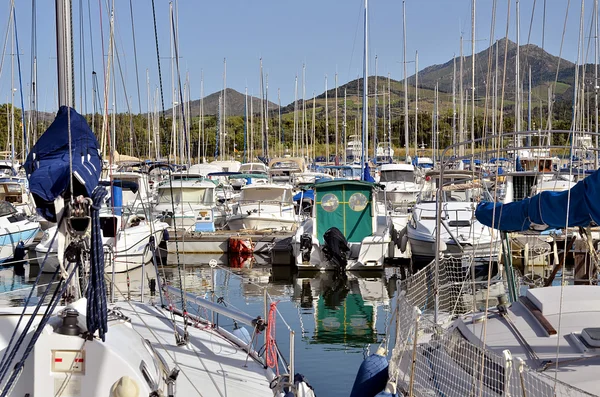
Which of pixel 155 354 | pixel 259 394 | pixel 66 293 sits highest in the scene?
pixel 66 293

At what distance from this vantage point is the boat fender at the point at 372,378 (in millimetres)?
8305

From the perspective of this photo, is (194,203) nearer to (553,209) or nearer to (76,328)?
(553,209)

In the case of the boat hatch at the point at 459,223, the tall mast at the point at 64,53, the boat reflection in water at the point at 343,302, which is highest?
the tall mast at the point at 64,53

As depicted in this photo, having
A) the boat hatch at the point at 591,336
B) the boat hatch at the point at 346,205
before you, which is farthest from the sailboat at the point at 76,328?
the boat hatch at the point at 346,205

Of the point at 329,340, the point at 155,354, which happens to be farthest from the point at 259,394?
the point at 329,340

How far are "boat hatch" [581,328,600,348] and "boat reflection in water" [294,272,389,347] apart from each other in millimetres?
6598

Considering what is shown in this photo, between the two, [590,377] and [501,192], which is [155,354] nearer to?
[590,377]

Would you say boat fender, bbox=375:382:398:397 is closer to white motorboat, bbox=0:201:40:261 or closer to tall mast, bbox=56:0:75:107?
tall mast, bbox=56:0:75:107

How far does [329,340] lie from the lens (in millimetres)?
13773

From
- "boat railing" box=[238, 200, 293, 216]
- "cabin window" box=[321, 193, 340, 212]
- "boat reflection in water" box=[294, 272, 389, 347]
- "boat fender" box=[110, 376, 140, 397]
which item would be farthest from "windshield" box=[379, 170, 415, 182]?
"boat fender" box=[110, 376, 140, 397]

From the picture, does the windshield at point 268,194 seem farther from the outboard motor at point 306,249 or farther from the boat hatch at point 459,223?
the boat hatch at point 459,223

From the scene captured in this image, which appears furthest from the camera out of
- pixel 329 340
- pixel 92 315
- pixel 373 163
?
pixel 373 163

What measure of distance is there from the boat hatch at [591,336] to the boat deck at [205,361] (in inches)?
117

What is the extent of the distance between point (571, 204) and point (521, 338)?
1.41 m
